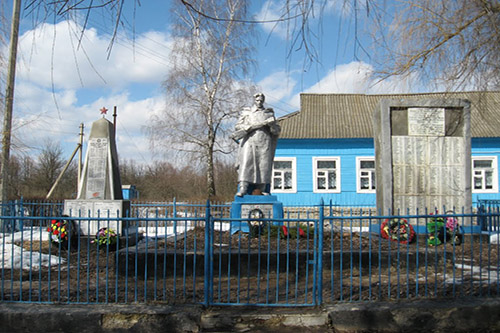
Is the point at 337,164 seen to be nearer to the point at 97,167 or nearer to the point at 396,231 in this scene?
the point at 396,231

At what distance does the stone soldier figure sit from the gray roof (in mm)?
10663

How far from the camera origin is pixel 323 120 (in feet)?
69.2

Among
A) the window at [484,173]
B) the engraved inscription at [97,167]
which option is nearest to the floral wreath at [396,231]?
the engraved inscription at [97,167]

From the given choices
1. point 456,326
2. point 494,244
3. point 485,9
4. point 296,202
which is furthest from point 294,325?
point 296,202

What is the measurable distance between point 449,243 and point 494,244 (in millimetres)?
1030

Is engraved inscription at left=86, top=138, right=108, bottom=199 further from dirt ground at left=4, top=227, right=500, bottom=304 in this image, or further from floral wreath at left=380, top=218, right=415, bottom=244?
floral wreath at left=380, top=218, right=415, bottom=244

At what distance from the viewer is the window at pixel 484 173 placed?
19359mm

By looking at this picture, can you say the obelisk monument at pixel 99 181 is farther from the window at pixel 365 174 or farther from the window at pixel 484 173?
the window at pixel 484 173

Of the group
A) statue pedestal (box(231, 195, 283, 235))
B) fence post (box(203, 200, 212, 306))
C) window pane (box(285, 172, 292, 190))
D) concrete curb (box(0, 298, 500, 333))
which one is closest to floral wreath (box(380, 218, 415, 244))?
statue pedestal (box(231, 195, 283, 235))

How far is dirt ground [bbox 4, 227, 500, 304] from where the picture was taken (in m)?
4.50

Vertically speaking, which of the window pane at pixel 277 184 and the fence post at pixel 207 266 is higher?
the window pane at pixel 277 184

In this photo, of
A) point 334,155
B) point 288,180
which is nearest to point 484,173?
point 334,155

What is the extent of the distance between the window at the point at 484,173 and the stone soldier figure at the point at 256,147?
14.3 m

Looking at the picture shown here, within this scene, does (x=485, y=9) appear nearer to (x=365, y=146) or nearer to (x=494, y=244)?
(x=494, y=244)
